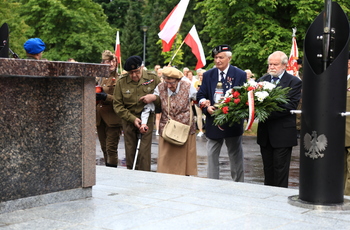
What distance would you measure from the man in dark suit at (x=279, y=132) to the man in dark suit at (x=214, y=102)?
623mm

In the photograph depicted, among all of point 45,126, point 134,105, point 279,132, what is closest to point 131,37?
point 134,105

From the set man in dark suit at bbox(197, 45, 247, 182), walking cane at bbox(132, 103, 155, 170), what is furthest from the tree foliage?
man in dark suit at bbox(197, 45, 247, 182)

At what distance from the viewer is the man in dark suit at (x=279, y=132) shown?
341 inches

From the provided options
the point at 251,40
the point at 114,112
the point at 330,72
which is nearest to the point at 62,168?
the point at 330,72

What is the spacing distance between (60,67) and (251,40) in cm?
2958

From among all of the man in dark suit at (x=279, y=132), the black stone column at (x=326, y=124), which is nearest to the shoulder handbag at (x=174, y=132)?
the man in dark suit at (x=279, y=132)

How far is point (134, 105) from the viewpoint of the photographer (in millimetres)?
10422

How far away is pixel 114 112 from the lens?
11.4 metres

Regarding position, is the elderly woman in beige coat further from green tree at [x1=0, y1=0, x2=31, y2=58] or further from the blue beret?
green tree at [x1=0, y1=0, x2=31, y2=58]

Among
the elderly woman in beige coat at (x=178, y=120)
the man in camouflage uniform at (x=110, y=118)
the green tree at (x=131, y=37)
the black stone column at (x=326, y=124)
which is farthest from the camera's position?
the green tree at (x=131, y=37)

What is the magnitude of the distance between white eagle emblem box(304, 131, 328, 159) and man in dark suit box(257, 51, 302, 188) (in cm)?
191

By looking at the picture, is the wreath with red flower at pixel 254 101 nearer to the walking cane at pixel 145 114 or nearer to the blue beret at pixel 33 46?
the walking cane at pixel 145 114

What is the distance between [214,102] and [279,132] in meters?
1.25

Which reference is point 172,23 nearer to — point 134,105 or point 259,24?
point 134,105
